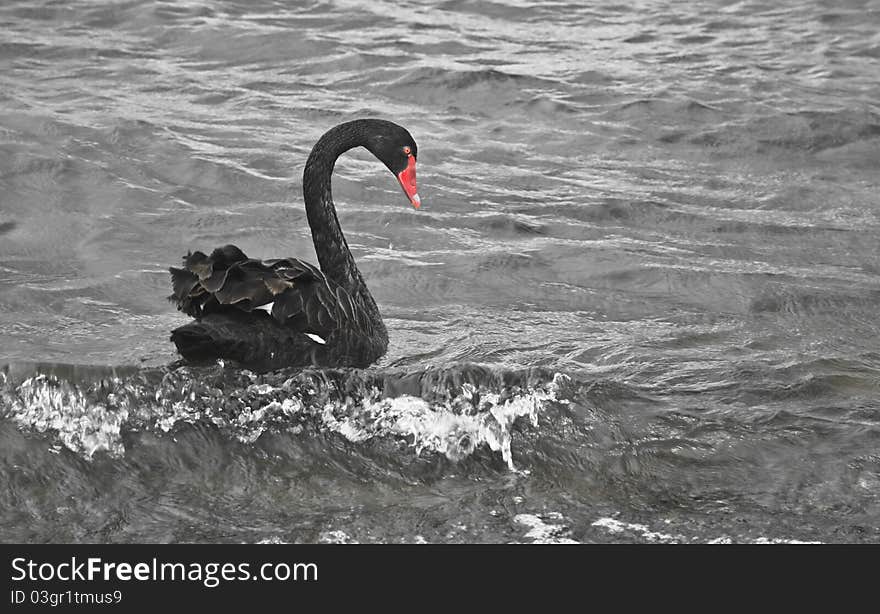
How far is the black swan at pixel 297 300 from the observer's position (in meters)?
4.36

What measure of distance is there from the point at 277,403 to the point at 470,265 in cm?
190

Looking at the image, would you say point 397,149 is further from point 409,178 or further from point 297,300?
point 297,300

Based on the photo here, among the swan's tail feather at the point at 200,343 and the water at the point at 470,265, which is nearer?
the water at the point at 470,265

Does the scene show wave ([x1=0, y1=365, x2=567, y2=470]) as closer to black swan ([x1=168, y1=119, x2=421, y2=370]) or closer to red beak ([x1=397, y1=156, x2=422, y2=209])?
black swan ([x1=168, y1=119, x2=421, y2=370])

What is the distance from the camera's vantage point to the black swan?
14.3 feet

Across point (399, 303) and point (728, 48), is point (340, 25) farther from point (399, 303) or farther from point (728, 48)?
point (399, 303)

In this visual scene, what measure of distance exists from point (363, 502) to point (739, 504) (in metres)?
1.19

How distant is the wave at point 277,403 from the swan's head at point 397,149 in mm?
921

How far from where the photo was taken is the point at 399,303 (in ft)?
19.2

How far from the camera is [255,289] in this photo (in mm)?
4359

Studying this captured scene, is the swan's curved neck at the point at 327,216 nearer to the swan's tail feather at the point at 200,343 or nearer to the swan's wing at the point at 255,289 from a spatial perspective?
the swan's wing at the point at 255,289

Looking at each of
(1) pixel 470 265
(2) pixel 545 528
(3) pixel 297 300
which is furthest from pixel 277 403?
(1) pixel 470 265

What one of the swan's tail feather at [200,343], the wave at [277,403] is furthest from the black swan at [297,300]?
the wave at [277,403]
